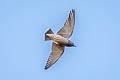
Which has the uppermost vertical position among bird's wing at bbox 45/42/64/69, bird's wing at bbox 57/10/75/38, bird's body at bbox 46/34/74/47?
bird's wing at bbox 57/10/75/38

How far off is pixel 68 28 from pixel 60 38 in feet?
2.30

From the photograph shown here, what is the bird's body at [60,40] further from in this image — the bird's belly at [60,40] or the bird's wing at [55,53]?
the bird's wing at [55,53]

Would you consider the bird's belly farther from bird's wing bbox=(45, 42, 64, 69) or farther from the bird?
bird's wing bbox=(45, 42, 64, 69)

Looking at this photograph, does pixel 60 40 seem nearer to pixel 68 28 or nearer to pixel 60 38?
pixel 60 38

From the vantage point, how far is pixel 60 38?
1909 centimetres

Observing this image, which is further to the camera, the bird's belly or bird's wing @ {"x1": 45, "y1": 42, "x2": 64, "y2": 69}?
bird's wing @ {"x1": 45, "y1": 42, "x2": 64, "y2": 69}

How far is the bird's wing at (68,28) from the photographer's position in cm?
1938

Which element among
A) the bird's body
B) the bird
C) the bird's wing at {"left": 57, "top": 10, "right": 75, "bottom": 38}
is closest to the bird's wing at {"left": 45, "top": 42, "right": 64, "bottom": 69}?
the bird

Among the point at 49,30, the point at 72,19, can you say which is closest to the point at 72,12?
the point at 72,19

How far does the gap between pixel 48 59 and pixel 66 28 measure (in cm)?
156

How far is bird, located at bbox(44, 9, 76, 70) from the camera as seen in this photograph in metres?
19.0

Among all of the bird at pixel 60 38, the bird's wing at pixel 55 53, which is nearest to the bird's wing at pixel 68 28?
the bird at pixel 60 38

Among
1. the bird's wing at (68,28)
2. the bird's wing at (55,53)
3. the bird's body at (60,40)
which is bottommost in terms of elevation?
the bird's wing at (55,53)

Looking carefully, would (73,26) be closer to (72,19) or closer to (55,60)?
(72,19)
